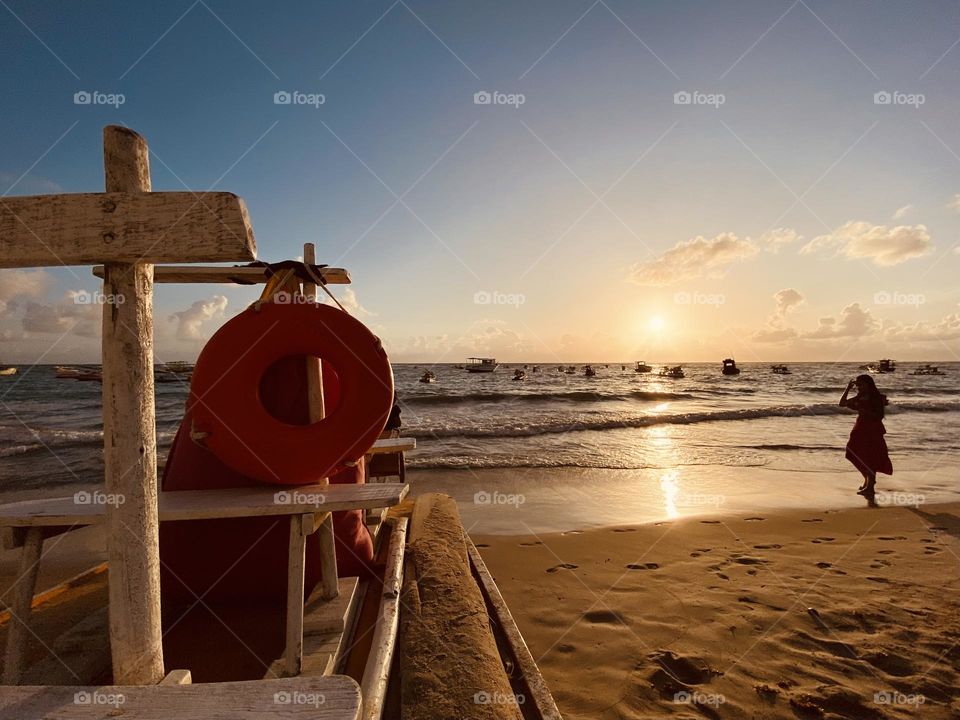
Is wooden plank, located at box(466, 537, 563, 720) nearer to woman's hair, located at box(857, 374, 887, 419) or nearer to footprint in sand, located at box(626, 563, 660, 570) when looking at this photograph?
footprint in sand, located at box(626, 563, 660, 570)

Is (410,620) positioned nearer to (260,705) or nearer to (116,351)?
(260,705)

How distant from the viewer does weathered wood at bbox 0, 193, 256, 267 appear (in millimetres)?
1820

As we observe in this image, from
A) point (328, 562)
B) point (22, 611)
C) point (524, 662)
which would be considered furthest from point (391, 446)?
point (22, 611)

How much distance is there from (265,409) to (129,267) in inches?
51.0

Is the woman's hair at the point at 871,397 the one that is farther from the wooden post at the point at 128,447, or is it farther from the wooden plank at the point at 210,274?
the wooden post at the point at 128,447

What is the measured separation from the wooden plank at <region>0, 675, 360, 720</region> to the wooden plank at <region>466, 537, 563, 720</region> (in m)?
1.06

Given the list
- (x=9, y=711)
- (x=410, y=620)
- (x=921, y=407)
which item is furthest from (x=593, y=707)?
(x=921, y=407)

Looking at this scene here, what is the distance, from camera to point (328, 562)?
3.17 meters

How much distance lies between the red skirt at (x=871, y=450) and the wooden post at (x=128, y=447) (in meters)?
10.5

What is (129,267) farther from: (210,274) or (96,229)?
(210,274)

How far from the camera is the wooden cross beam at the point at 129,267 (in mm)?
1805

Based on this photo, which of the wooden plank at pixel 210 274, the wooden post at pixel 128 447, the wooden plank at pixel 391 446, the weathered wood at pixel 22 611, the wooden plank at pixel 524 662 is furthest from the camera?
the wooden plank at pixel 391 446

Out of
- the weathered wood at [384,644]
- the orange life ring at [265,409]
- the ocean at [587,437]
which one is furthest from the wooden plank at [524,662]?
the ocean at [587,437]

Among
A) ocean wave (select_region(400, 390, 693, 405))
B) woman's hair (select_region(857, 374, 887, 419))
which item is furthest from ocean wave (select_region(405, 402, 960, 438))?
woman's hair (select_region(857, 374, 887, 419))
